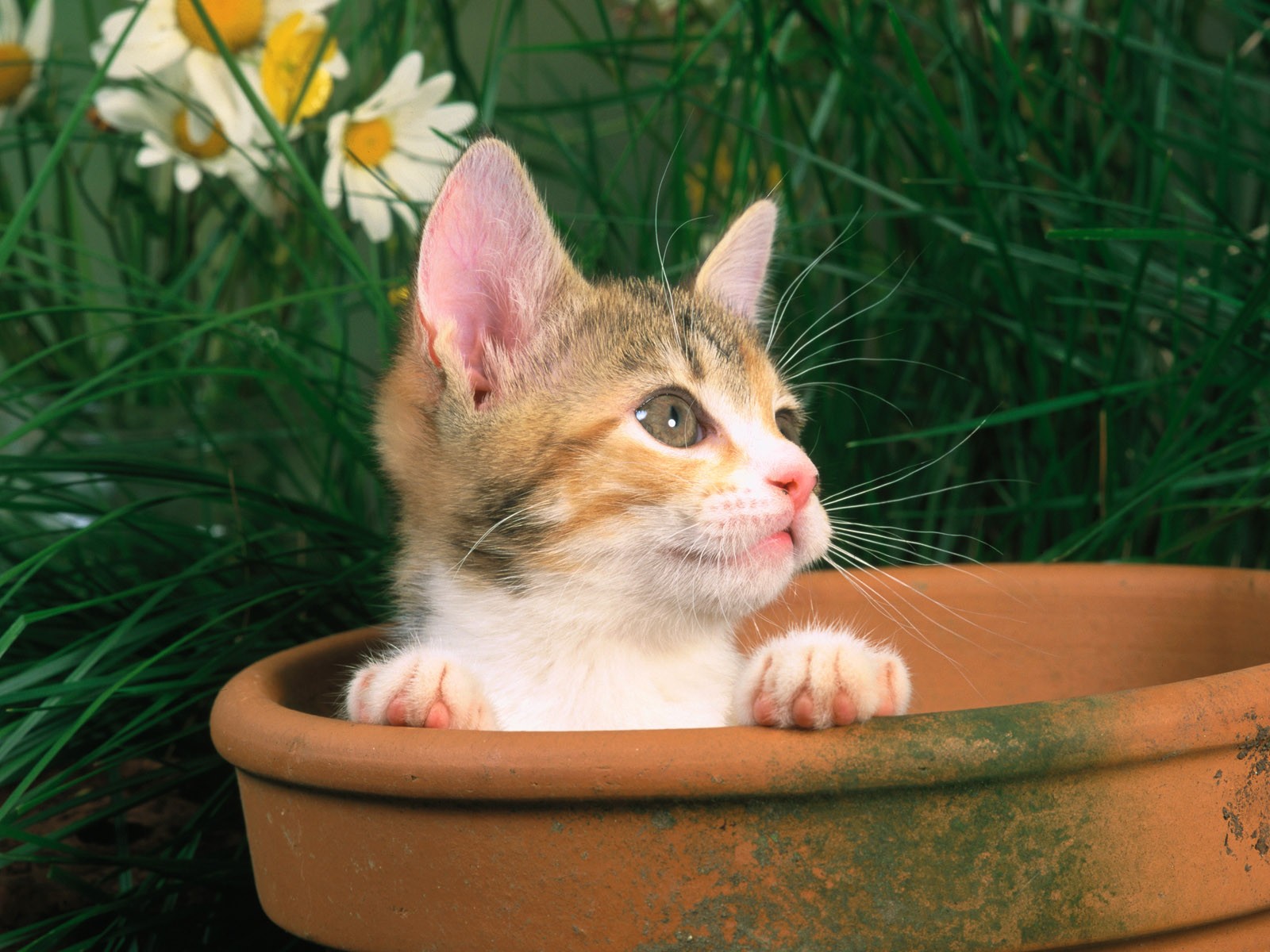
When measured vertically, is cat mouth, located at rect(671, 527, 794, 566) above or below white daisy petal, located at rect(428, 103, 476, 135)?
below

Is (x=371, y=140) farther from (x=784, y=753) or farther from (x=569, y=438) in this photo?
(x=784, y=753)

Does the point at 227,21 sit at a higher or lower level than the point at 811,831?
higher

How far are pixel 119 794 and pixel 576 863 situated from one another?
74cm

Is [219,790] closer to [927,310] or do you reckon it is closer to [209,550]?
[209,550]

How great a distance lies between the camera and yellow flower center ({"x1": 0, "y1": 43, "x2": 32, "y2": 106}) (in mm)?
1476

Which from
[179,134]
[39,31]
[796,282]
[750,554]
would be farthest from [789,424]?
[39,31]

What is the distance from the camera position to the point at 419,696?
810mm

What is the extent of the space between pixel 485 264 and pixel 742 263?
1.20ft

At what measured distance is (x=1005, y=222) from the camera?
1654mm

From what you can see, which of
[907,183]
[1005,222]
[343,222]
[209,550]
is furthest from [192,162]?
[1005,222]

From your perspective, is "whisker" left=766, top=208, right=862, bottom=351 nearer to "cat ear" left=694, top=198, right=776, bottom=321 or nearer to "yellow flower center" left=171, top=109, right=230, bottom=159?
"cat ear" left=694, top=198, right=776, bottom=321

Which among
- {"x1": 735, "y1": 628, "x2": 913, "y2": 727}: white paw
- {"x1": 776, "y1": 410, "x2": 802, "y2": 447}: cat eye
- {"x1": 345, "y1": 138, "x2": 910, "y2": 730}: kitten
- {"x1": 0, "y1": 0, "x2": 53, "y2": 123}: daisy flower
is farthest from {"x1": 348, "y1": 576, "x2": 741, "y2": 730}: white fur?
{"x1": 0, "y1": 0, "x2": 53, "y2": 123}: daisy flower

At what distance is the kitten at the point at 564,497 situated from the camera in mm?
911

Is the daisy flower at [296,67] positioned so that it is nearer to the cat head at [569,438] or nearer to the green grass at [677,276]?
the green grass at [677,276]
